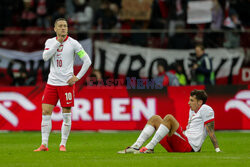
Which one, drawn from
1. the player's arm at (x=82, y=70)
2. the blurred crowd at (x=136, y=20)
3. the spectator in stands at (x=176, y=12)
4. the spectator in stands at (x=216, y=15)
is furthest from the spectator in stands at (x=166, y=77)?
the player's arm at (x=82, y=70)

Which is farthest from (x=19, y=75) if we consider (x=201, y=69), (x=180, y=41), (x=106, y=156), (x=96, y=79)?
(x=106, y=156)

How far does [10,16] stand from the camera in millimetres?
20734

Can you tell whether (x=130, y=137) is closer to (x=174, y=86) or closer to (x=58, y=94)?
(x=174, y=86)

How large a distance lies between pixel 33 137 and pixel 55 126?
1730 mm

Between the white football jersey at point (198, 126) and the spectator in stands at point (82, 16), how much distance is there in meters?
9.95

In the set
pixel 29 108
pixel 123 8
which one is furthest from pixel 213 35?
pixel 29 108

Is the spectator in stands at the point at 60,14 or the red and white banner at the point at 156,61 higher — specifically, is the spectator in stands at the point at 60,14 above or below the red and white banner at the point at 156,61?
above

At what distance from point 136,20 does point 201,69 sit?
341 cm

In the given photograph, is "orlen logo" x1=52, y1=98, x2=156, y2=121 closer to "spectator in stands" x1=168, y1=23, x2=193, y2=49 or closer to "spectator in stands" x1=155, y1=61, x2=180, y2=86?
"spectator in stands" x1=155, y1=61, x2=180, y2=86

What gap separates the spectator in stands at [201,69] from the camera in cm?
1720

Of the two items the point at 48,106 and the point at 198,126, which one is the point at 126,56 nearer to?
the point at 48,106

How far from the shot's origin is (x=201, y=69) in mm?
17359

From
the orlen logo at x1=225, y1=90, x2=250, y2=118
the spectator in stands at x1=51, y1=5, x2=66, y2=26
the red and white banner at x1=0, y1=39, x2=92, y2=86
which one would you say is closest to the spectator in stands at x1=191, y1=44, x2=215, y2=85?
the orlen logo at x1=225, y1=90, x2=250, y2=118

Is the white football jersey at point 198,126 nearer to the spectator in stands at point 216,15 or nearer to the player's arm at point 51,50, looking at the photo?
the player's arm at point 51,50
